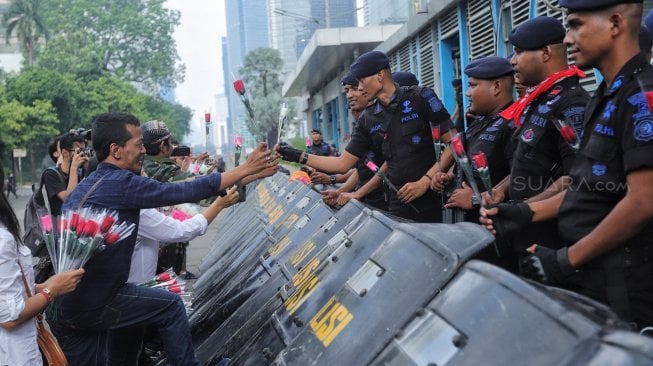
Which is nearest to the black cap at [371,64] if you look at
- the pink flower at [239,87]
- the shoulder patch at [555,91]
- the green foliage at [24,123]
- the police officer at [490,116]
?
the police officer at [490,116]

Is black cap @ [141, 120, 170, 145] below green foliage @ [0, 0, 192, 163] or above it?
below

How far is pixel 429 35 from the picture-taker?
42.6ft

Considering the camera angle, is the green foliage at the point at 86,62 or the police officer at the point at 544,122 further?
the green foliage at the point at 86,62

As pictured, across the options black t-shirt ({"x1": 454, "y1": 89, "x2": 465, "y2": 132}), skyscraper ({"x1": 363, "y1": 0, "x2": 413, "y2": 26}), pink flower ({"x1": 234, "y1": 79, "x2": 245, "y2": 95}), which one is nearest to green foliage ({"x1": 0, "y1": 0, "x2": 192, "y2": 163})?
skyscraper ({"x1": 363, "y1": 0, "x2": 413, "y2": 26})

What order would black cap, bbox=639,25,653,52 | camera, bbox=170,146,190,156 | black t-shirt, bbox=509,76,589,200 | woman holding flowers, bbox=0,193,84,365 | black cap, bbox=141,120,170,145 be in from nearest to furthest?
woman holding flowers, bbox=0,193,84,365 → black t-shirt, bbox=509,76,589,200 → black cap, bbox=639,25,653,52 → black cap, bbox=141,120,170,145 → camera, bbox=170,146,190,156

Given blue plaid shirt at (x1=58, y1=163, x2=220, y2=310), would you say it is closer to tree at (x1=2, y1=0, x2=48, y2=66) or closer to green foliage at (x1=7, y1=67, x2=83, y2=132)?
green foliage at (x1=7, y1=67, x2=83, y2=132)

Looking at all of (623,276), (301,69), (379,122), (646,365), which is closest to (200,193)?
(379,122)

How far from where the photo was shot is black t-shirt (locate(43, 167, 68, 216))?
18.6 ft

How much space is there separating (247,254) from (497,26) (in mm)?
4987

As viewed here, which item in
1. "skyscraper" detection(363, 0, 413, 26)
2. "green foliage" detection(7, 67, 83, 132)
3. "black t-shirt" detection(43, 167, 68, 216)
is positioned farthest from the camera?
"green foliage" detection(7, 67, 83, 132)

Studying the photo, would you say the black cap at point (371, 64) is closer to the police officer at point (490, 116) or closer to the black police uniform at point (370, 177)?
the police officer at point (490, 116)

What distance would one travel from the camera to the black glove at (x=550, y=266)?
85.3 inches

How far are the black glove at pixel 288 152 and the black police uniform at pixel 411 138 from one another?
0.68 metres

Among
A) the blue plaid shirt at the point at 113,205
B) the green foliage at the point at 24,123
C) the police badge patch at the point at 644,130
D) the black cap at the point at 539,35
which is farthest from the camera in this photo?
the green foliage at the point at 24,123
